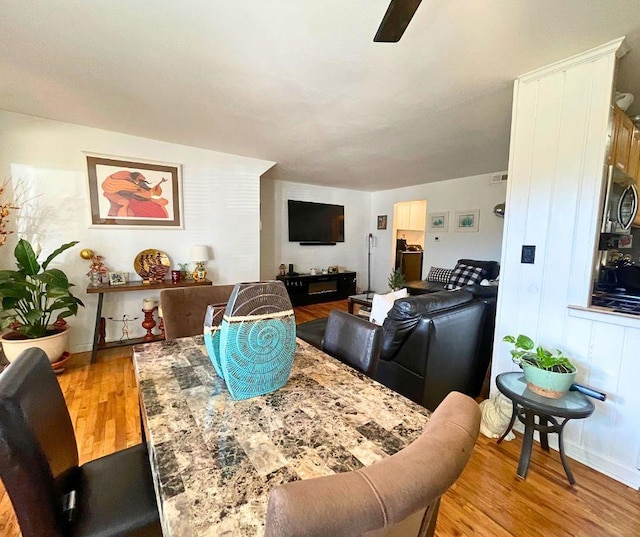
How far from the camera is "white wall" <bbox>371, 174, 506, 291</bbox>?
4.62 meters

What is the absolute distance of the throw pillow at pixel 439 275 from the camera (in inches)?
198

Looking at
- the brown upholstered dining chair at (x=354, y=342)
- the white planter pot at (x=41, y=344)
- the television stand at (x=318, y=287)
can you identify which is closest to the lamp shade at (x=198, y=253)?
the white planter pot at (x=41, y=344)

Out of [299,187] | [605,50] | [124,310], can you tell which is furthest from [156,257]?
[605,50]

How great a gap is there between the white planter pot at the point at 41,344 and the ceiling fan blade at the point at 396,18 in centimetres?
311

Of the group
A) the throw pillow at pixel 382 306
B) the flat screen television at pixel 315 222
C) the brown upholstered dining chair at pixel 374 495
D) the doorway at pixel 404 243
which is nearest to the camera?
the brown upholstered dining chair at pixel 374 495

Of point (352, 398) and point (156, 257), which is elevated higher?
point (156, 257)

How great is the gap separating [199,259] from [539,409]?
3.38 meters

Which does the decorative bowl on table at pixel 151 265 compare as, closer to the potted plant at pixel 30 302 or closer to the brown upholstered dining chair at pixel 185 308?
the potted plant at pixel 30 302

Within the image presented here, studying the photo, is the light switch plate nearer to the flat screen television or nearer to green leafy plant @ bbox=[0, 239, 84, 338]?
green leafy plant @ bbox=[0, 239, 84, 338]

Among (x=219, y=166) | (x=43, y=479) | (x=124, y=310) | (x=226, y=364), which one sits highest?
(x=219, y=166)

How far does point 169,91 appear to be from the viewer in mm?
2164

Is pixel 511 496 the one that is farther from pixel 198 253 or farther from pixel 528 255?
pixel 198 253

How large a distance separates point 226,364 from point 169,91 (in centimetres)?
223

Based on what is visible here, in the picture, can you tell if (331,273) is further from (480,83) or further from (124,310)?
(480,83)
